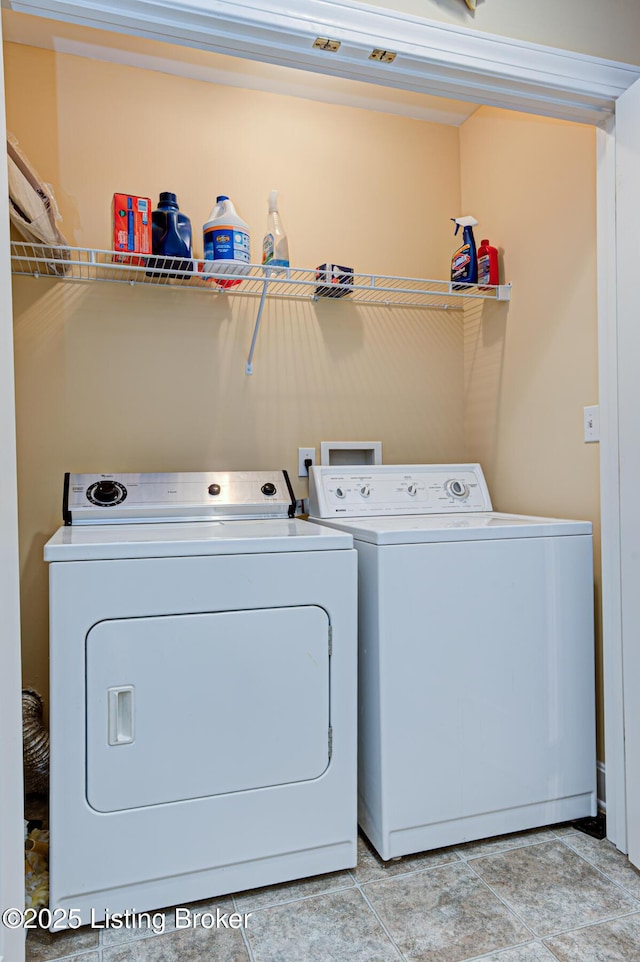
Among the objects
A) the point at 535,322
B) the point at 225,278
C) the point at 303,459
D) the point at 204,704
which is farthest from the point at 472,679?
the point at 225,278

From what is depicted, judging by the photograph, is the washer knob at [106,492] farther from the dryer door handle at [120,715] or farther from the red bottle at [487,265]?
the red bottle at [487,265]

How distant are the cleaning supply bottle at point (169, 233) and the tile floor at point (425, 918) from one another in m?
1.80

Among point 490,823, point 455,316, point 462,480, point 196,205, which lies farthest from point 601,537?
point 196,205

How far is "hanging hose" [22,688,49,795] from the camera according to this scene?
1751 millimetres

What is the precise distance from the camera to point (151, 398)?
216 centimetres

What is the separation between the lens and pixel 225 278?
198 centimetres

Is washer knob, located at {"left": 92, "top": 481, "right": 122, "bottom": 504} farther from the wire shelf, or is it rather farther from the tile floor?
the tile floor

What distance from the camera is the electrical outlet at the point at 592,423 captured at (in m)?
1.83

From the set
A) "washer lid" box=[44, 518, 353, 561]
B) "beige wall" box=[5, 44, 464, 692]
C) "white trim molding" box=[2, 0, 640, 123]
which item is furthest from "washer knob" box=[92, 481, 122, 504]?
"white trim molding" box=[2, 0, 640, 123]

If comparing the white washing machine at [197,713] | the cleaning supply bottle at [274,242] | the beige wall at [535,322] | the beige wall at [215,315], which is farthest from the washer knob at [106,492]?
the beige wall at [535,322]

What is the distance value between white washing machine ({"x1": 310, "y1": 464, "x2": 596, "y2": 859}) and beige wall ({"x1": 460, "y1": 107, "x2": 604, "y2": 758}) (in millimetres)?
198

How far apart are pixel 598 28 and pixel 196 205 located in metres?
1.34

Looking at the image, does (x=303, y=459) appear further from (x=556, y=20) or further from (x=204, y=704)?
(x=556, y=20)

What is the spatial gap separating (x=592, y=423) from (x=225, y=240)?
129 cm
